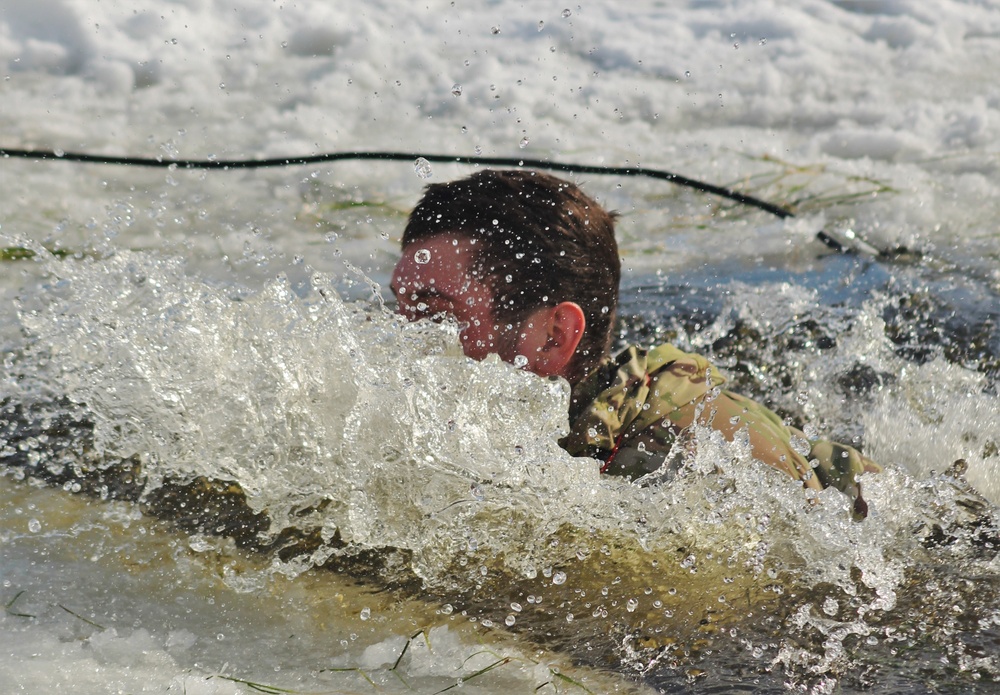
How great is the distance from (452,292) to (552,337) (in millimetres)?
284

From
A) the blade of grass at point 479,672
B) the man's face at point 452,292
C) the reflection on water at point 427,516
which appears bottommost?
the blade of grass at point 479,672

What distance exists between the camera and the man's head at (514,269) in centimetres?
232

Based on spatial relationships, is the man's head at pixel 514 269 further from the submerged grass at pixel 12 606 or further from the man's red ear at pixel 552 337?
the submerged grass at pixel 12 606

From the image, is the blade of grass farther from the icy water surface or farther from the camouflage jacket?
the camouflage jacket

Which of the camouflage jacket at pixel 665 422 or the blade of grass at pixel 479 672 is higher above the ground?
the camouflage jacket at pixel 665 422

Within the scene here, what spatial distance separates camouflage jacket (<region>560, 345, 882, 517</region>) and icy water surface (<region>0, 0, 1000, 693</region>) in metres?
→ 0.11

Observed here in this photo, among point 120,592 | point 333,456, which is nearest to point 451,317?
point 333,456

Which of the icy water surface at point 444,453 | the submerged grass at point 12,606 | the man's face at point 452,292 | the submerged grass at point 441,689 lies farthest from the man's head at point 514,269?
the submerged grass at point 12,606

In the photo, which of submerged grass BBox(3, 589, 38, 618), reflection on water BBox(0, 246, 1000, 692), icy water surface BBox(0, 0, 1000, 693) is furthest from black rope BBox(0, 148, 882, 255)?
submerged grass BBox(3, 589, 38, 618)

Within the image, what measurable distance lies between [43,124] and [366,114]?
1543 millimetres

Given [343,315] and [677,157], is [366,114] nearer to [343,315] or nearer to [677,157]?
[677,157]

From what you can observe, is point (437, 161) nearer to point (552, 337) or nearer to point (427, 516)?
point (552, 337)

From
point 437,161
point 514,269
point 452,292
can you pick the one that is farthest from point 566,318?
point 437,161

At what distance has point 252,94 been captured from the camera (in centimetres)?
509
